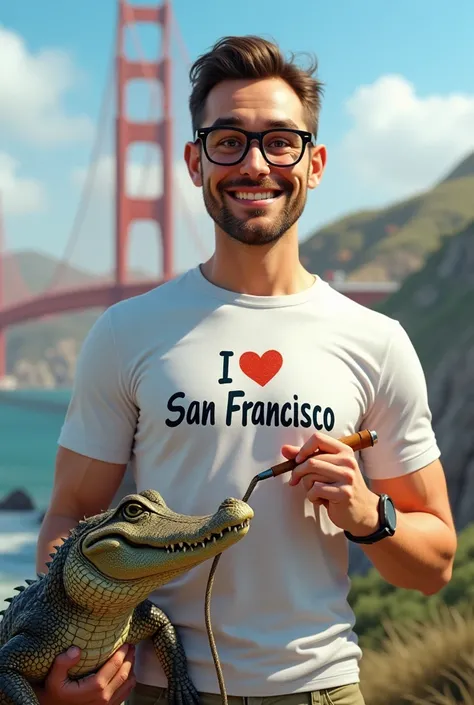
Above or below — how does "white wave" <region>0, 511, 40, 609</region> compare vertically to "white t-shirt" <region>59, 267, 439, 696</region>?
below

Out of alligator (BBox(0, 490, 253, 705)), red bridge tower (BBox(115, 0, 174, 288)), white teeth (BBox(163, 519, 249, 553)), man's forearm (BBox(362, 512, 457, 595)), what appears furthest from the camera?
red bridge tower (BBox(115, 0, 174, 288))

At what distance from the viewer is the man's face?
2008 mm

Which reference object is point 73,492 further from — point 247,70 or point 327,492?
point 247,70

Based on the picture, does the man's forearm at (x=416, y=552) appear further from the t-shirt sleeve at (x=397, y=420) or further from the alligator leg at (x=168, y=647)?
the alligator leg at (x=168, y=647)

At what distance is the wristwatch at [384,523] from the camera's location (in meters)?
1.88

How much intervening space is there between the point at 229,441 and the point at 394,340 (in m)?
0.43

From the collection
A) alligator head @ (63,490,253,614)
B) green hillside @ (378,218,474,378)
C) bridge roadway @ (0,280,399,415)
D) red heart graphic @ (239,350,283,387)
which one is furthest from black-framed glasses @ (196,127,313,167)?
bridge roadway @ (0,280,399,415)

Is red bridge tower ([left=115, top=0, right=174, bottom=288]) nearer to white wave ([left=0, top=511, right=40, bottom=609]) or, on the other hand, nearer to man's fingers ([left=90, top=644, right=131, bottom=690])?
white wave ([left=0, top=511, right=40, bottom=609])

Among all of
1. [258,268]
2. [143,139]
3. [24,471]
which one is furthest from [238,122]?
[24,471]

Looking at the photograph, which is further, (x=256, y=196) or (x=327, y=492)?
(x=256, y=196)

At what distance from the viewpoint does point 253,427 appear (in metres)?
1.94

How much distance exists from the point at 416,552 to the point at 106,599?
63cm

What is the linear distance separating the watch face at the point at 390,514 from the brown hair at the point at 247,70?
0.81 meters

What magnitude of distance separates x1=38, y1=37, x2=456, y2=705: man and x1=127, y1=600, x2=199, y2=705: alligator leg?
30 millimetres
